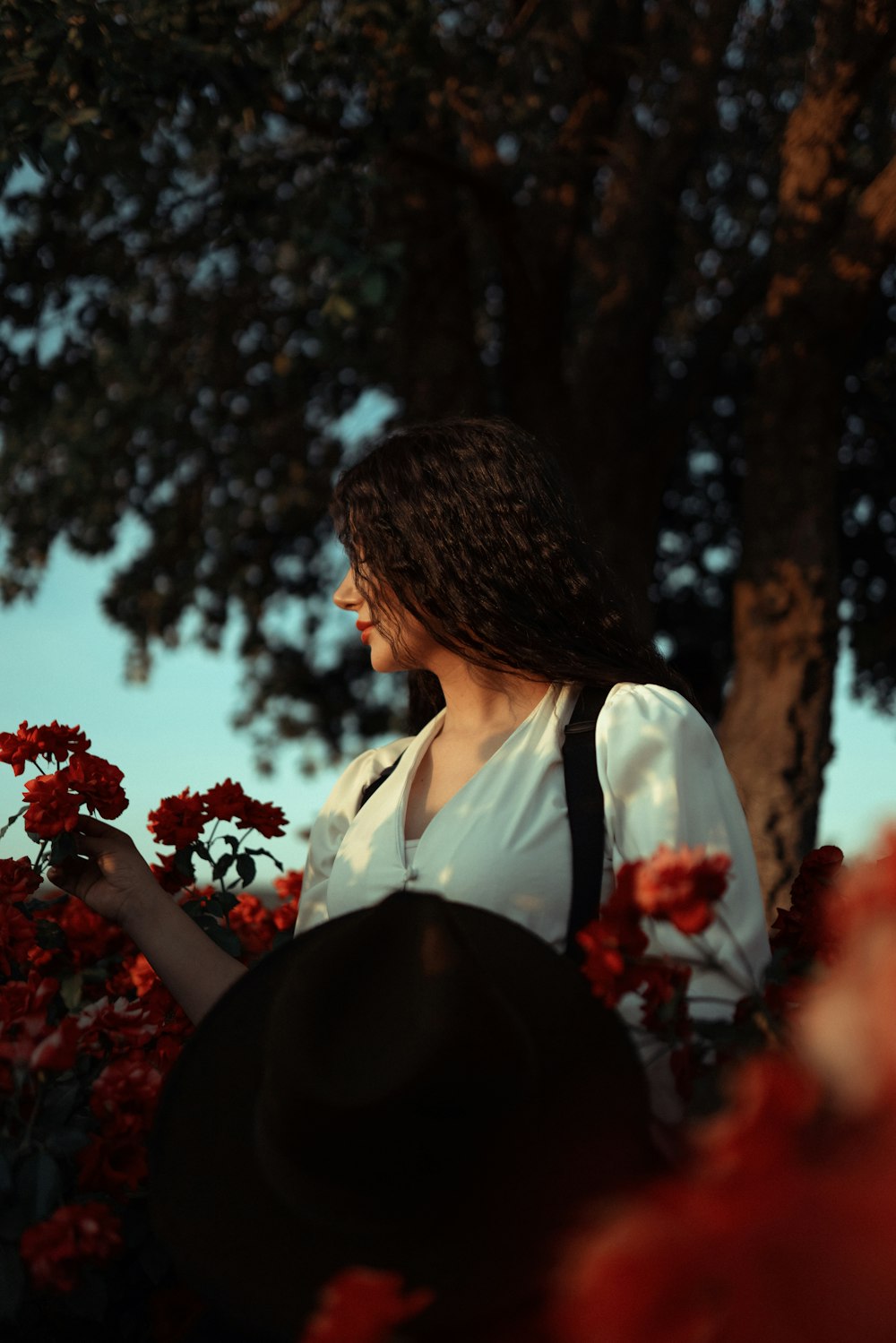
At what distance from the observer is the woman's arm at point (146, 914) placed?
2.14 m

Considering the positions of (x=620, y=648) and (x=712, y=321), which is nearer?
(x=620, y=648)

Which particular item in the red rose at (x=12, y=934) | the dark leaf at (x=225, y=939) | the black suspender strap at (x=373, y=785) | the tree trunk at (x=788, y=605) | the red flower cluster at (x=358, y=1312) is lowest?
the red flower cluster at (x=358, y=1312)

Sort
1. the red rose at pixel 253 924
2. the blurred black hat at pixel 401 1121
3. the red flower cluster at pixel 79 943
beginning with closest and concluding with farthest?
the blurred black hat at pixel 401 1121 < the red flower cluster at pixel 79 943 < the red rose at pixel 253 924

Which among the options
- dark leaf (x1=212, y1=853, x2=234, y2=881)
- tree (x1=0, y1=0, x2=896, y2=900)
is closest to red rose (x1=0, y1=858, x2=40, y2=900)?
dark leaf (x1=212, y1=853, x2=234, y2=881)

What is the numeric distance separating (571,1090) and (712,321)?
739 cm

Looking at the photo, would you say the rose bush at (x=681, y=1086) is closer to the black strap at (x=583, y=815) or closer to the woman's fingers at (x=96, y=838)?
the woman's fingers at (x=96, y=838)

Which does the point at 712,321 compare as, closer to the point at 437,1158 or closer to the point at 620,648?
the point at 620,648

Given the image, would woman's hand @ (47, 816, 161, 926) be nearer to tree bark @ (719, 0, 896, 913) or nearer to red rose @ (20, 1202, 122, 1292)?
red rose @ (20, 1202, 122, 1292)

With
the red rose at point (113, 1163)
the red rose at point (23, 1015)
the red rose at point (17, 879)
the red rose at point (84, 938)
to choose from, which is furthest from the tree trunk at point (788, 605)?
the red rose at point (113, 1163)

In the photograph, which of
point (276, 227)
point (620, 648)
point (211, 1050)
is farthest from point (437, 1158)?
point (276, 227)

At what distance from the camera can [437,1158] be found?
1.17 meters

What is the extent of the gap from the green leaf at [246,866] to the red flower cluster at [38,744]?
1.78 ft

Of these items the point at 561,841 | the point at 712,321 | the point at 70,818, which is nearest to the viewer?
the point at 561,841

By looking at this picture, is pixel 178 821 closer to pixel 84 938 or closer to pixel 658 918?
pixel 84 938
